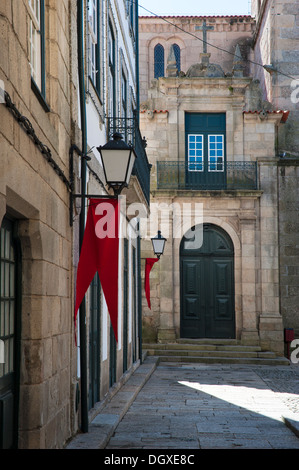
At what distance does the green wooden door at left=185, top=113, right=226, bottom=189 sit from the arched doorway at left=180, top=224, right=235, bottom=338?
1.33 m

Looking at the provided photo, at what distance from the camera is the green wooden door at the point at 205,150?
63.8 ft

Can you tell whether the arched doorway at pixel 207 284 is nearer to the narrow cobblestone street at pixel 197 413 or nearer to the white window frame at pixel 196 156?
the white window frame at pixel 196 156

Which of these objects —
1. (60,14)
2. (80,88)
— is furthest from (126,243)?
(60,14)

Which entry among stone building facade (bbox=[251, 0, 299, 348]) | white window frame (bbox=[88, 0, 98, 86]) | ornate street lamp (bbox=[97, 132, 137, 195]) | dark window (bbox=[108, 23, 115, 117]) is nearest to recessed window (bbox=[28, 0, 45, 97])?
ornate street lamp (bbox=[97, 132, 137, 195])

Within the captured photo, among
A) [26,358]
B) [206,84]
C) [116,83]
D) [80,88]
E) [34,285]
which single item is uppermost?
[206,84]

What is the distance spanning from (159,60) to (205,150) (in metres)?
8.98

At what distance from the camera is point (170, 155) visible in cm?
1948

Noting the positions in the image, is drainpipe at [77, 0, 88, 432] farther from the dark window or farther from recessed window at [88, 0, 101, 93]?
the dark window

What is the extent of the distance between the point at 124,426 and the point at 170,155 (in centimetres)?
1214

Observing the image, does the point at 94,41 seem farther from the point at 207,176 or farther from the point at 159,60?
the point at 159,60

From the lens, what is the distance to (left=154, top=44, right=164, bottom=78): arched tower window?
27234 millimetres

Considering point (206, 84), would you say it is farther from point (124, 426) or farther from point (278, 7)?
point (124, 426)

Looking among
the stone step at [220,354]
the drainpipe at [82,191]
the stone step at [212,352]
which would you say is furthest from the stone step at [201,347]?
the drainpipe at [82,191]

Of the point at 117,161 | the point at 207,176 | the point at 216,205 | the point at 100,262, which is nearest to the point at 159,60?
the point at 207,176
